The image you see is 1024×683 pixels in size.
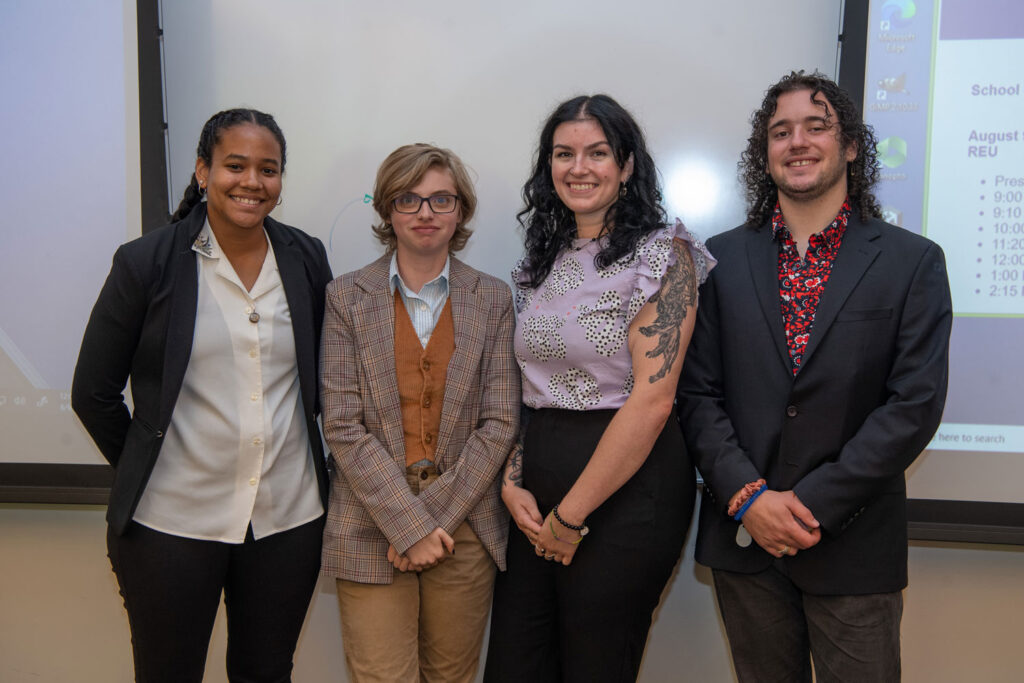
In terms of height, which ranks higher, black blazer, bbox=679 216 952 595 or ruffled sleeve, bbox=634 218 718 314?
ruffled sleeve, bbox=634 218 718 314

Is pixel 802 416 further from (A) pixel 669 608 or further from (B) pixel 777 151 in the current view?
(A) pixel 669 608

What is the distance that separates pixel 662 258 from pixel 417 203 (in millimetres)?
618

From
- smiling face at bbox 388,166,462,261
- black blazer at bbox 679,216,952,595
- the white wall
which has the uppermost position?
the white wall

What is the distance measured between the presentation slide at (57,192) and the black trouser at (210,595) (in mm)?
971

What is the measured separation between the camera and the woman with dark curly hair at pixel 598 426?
1487mm

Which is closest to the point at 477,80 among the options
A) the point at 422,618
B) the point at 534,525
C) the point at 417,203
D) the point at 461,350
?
the point at 417,203

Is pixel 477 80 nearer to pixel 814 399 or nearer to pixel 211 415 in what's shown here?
pixel 211 415

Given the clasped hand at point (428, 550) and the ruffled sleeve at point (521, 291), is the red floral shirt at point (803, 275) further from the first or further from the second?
the clasped hand at point (428, 550)

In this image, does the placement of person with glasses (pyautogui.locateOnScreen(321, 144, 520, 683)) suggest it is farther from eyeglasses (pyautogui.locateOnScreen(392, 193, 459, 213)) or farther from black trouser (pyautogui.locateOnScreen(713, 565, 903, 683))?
black trouser (pyautogui.locateOnScreen(713, 565, 903, 683))

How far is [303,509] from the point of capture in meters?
1.66

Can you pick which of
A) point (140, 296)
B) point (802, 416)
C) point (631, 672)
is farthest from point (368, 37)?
point (631, 672)

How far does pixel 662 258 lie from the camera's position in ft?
4.91

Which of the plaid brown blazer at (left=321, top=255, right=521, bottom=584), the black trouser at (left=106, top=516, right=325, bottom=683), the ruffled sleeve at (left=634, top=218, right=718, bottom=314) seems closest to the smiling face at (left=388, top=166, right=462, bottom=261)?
the plaid brown blazer at (left=321, top=255, right=521, bottom=584)

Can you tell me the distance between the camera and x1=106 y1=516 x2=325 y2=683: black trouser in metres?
1.53
